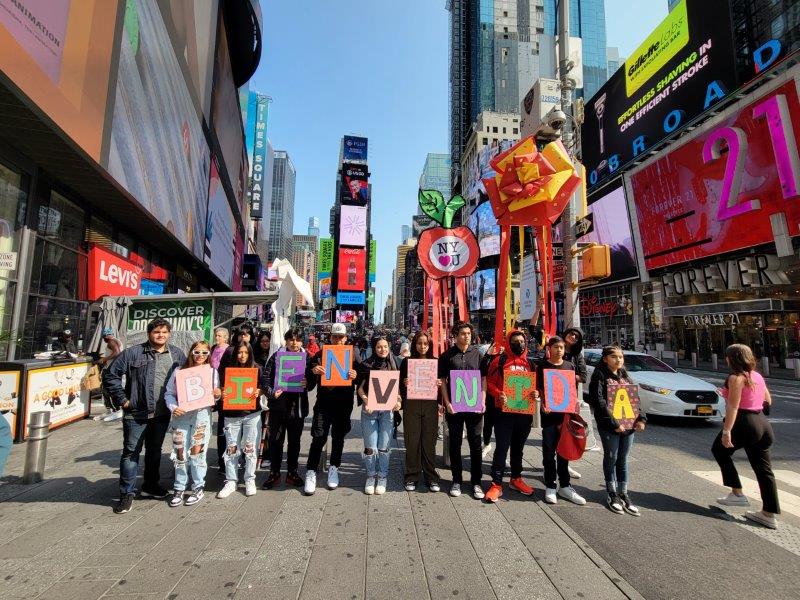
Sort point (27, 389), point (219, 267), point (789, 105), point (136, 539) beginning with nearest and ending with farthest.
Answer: point (136, 539) < point (27, 389) < point (789, 105) < point (219, 267)

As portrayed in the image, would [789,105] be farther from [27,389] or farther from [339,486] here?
[27,389]

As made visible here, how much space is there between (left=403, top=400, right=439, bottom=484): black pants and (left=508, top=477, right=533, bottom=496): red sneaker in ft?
3.21

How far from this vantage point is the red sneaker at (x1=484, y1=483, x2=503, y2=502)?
4.56 m

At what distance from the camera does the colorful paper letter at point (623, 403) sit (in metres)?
4.39

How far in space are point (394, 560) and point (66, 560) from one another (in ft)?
9.09

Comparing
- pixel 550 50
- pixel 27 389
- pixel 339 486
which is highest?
pixel 550 50

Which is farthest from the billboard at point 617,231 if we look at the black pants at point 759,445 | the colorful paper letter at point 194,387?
the colorful paper letter at point 194,387

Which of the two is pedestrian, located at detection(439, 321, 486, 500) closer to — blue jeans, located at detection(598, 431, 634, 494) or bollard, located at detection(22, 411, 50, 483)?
blue jeans, located at detection(598, 431, 634, 494)

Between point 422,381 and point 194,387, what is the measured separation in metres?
2.71

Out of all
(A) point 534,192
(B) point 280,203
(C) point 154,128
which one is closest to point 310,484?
(A) point 534,192

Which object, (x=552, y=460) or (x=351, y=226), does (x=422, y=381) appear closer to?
(x=552, y=460)

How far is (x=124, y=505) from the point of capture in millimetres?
4195

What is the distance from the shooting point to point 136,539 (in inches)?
143

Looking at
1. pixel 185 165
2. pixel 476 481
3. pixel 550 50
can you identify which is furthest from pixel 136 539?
pixel 185 165
